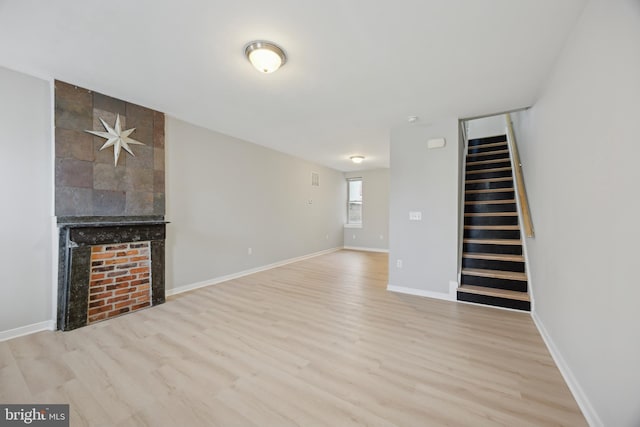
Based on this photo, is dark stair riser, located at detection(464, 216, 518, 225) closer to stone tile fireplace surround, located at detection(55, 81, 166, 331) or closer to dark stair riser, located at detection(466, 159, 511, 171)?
dark stair riser, located at detection(466, 159, 511, 171)

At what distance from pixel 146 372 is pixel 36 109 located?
2.83 meters

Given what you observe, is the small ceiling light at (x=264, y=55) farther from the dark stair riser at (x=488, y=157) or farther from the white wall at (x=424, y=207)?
the dark stair riser at (x=488, y=157)

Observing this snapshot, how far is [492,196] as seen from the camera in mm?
4203

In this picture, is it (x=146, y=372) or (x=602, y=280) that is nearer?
(x=602, y=280)

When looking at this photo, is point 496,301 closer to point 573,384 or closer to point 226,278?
point 573,384

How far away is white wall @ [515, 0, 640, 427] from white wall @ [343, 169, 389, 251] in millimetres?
5284

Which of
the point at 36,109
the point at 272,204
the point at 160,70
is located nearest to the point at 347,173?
the point at 272,204

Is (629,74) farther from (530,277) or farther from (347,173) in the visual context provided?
(347,173)

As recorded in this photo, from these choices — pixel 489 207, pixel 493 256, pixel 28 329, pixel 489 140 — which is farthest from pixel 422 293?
pixel 28 329

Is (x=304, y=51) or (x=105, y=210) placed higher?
(x=304, y=51)

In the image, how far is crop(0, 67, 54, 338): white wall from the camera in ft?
7.73

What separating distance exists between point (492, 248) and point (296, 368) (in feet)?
11.1

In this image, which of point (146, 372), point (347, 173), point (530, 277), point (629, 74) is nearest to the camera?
point (629, 74)

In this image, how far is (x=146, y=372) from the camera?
73.9 inches
